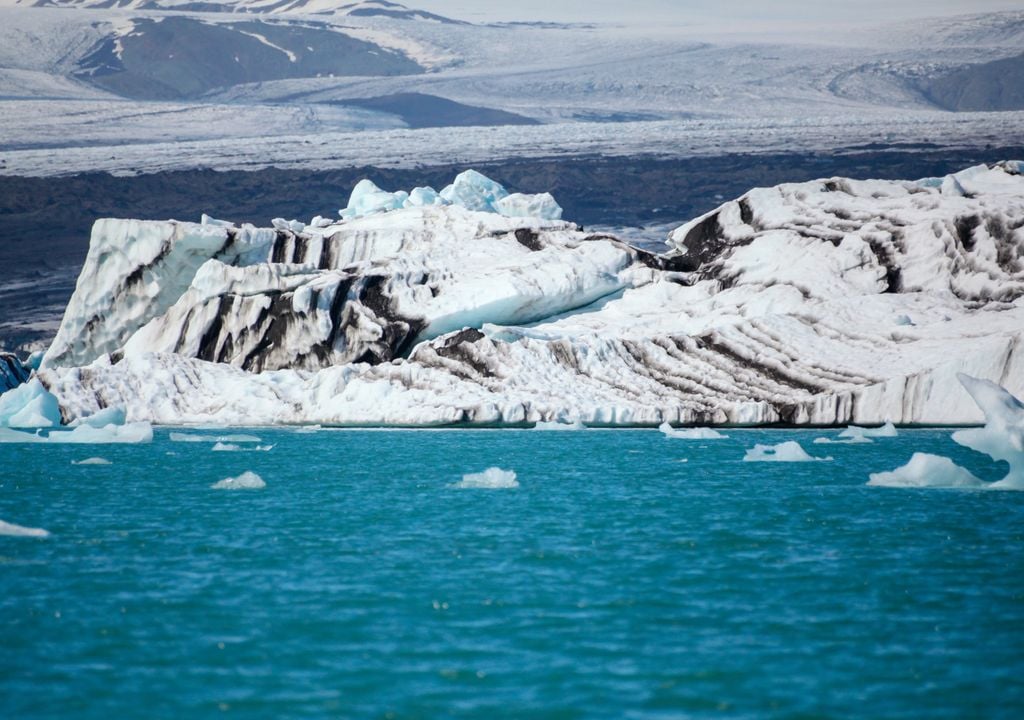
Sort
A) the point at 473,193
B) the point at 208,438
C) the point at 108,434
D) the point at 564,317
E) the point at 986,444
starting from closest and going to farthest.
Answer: the point at 986,444 < the point at 108,434 < the point at 208,438 < the point at 564,317 < the point at 473,193

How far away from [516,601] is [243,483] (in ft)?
34.1

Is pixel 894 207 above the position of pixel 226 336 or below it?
above

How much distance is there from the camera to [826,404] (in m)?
32.7

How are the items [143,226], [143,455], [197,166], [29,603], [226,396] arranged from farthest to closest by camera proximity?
[197,166]
[143,226]
[226,396]
[143,455]
[29,603]

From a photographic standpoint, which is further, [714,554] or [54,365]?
[54,365]

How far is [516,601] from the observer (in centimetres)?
1311

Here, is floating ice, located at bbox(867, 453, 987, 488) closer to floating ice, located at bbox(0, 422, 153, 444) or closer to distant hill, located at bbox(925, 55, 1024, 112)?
floating ice, located at bbox(0, 422, 153, 444)

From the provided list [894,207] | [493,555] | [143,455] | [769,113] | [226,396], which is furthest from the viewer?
[769,113]

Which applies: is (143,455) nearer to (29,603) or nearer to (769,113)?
(29,603)

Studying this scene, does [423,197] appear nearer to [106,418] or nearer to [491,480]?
[106,418]

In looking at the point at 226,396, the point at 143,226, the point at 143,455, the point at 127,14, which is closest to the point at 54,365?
the point at 143,226

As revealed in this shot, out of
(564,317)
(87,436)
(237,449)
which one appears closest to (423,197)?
(564,317)

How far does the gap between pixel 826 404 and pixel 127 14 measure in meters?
Result: 158

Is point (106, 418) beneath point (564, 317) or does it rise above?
beneath
